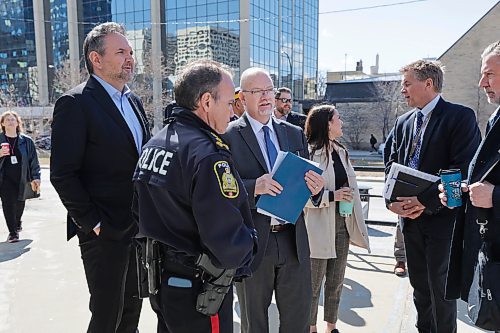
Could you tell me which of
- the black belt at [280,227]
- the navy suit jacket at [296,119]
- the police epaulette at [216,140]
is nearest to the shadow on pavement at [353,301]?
the black belt at [280,227]

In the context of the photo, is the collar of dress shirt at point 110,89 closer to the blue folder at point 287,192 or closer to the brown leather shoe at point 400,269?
the blue folder at point 287,192

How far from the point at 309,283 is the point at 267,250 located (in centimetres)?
42

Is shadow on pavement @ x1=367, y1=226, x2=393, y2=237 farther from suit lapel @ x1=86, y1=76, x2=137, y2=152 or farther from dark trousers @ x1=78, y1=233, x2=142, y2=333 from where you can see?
suit lapel @ x1=86, y1=76, x2=137, y2=152

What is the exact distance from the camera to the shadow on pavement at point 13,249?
5381 mm

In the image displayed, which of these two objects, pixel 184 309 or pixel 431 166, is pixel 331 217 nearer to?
pixel 431 166

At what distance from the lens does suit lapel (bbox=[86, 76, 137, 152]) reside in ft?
8.42

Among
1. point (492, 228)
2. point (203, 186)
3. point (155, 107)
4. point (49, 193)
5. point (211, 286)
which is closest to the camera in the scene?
point (203, 186)

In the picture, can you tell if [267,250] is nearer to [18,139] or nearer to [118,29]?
[118,29]

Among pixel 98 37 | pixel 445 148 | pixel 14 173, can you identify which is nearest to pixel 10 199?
pixel 14 173

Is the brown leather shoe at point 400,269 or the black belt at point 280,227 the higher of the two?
the black belt at point 280,227

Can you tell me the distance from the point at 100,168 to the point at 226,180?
1.20 m

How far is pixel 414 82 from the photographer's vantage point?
10.0ft

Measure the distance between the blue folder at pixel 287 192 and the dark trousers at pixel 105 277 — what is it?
0.98 metres

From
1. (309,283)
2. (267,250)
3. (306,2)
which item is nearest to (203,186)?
(267,250)
